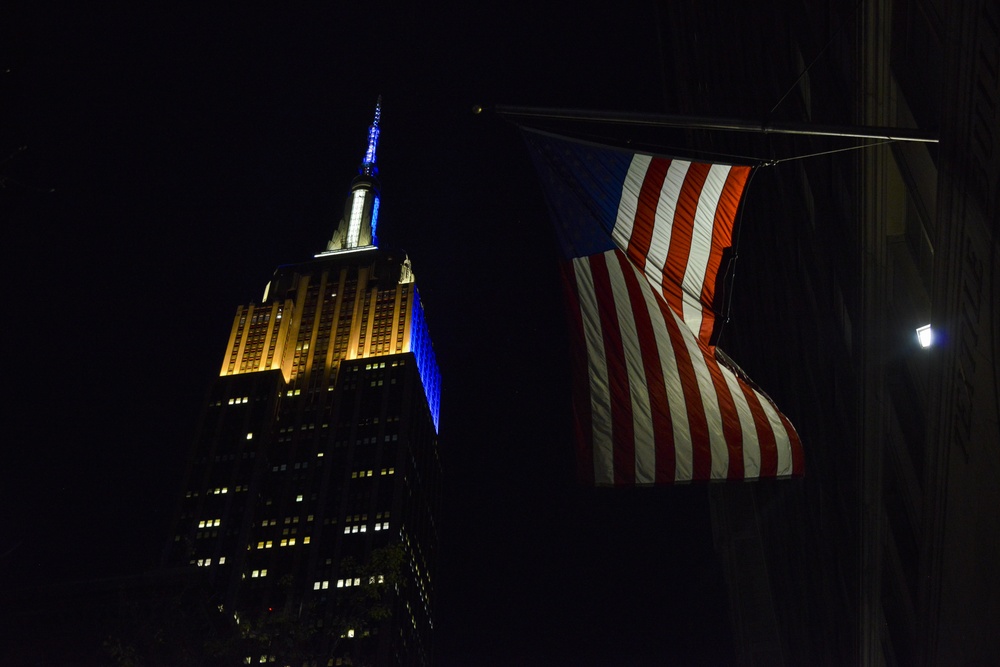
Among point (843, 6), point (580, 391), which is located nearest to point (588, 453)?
point (580, 391)

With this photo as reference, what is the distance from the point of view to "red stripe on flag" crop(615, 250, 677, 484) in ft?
45.5

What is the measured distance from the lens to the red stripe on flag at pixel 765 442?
13766mm

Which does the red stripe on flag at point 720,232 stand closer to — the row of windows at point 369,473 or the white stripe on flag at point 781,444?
the white stripe on flag at point 781,444

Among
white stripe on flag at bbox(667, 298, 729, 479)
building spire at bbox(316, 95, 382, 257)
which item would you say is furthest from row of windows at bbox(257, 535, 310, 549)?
white stripe on flag at bbox(667, 298, 729, 479)

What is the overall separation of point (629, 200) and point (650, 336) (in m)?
2.07

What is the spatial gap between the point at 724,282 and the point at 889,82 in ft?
13.2

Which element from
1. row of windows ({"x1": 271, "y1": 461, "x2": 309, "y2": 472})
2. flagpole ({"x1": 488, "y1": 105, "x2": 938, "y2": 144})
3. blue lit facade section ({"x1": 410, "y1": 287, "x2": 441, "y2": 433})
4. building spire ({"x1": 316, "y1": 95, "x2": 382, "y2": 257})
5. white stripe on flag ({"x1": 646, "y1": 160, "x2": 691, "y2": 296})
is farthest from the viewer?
building spire ({"x1": 316, "y1": 95, "x2": 382, "y2": 257})

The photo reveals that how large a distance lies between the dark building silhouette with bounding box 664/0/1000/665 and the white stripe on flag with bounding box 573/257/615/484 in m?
3.87

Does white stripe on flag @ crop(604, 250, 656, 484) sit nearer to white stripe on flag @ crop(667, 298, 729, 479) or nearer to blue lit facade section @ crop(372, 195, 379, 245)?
white stripe on flag @ crop(667, 298, 729, 479)

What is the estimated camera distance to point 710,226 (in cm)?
1347

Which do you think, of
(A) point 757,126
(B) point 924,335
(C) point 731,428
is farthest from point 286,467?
(A) point 757,126

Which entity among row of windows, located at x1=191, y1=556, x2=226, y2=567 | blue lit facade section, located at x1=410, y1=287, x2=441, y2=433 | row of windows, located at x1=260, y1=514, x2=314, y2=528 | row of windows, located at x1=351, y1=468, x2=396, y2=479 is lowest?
row of windows, located at x1=191, y1=556, x2=226, y2=567

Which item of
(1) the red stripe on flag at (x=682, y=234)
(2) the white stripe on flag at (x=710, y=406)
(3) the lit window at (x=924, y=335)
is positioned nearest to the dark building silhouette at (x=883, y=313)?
(3) the lit window at (x=924, y=335)

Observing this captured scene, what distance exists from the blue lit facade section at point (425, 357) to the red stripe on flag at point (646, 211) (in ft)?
370
